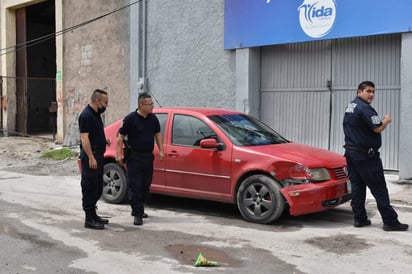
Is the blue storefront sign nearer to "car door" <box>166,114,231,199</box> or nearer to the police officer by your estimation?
"car door" <box>166,114,231,199</box>

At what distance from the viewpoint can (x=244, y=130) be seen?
24.6ft

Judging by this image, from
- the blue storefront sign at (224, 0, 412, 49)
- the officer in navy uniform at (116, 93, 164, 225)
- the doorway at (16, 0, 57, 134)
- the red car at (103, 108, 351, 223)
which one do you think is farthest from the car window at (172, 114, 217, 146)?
the doorway at (16, 0, 57, 134)

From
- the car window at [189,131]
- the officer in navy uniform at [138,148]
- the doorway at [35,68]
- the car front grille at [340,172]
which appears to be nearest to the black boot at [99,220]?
the officer in navy uniform at [138,148]

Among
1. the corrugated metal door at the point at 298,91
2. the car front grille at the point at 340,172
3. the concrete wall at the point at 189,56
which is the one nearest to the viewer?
the car front grille at the point at 340,172

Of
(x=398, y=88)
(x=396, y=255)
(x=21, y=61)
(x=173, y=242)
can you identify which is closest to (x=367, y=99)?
(x=396, y=255)

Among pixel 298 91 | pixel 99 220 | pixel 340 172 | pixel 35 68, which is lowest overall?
pixel 99 220

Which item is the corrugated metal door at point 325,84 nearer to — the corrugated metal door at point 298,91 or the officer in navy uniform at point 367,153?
the corrugated metal door at point 298,91

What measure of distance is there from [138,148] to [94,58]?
34.5ft

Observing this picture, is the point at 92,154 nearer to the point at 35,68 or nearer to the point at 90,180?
the point at 90,180

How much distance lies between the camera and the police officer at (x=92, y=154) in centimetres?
634

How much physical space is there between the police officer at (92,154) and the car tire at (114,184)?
1400 mm

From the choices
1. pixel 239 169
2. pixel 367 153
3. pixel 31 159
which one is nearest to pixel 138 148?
pixel 239 169

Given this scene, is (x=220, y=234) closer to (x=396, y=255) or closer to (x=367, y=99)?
(x=396, y=255)

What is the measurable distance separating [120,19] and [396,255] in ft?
39.7
